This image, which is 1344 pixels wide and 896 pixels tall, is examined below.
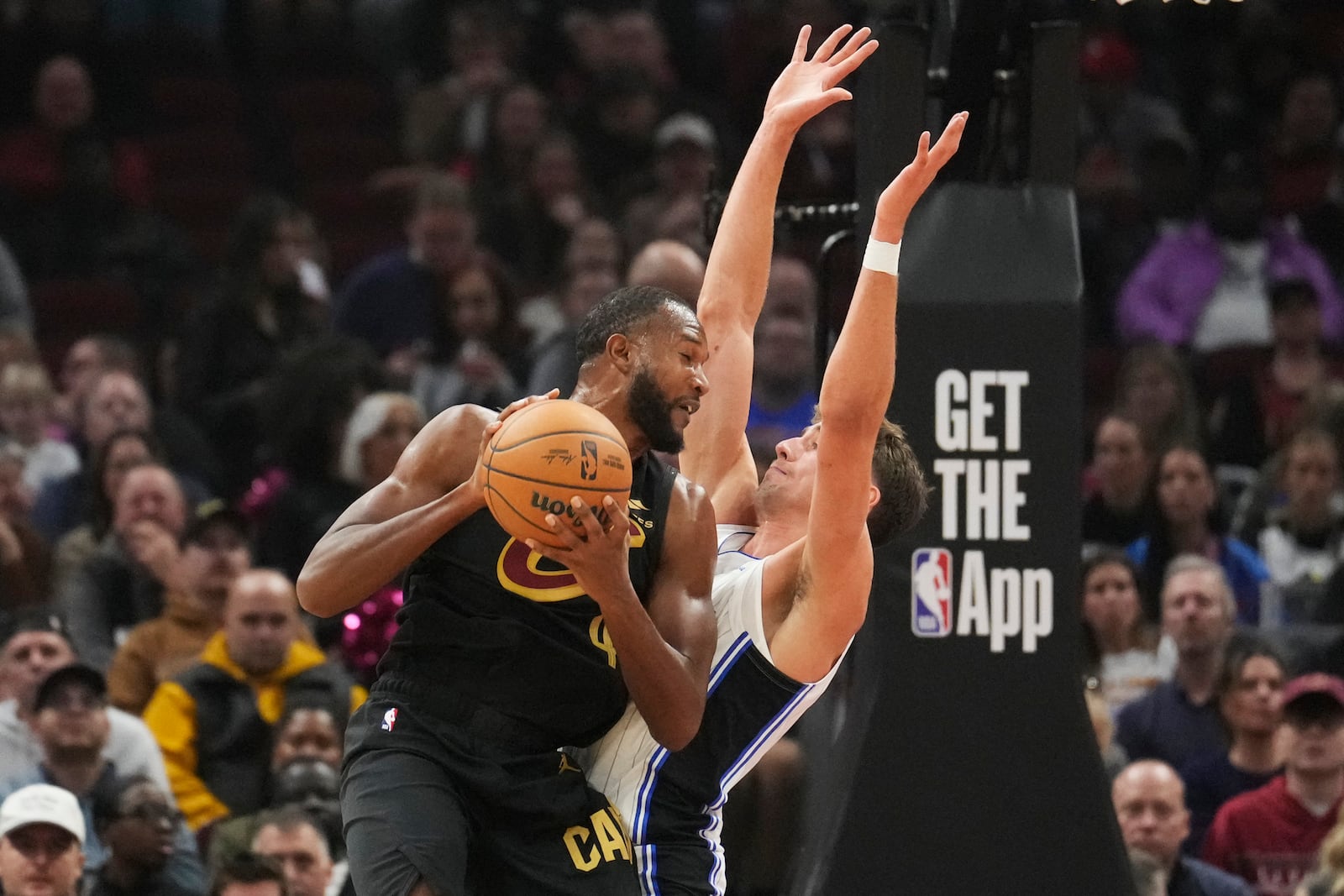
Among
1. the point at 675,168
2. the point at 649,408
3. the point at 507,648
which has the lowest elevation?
the point at 507,648

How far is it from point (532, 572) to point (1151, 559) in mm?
5705

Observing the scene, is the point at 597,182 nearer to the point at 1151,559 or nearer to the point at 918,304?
the point at 1151,559

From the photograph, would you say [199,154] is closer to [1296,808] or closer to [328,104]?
[328,104]

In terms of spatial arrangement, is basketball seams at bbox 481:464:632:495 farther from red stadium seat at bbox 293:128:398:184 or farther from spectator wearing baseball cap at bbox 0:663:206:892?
red stadium seat at bbox 293:128:398:184

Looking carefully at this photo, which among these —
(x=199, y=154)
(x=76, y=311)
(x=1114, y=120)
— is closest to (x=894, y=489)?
(x=76, y=311)

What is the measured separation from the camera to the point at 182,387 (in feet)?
36.5

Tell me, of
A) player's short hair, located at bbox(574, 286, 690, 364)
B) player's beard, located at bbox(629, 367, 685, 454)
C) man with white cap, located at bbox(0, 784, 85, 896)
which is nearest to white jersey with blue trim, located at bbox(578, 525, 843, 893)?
player's beard, located at bbox(629, 367, 685, 454)

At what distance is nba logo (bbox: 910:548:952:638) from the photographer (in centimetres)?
625

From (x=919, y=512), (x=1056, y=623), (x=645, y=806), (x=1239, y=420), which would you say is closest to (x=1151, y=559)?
(x=1239, y=420)

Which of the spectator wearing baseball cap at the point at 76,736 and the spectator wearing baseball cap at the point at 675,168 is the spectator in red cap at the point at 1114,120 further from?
the spectator wearing baseball cap at the point at 76,736

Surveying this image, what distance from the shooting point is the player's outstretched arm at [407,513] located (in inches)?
182

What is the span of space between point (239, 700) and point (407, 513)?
155 inches

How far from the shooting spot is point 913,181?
486 centimetres

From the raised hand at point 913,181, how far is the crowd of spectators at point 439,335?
5.83 feet
